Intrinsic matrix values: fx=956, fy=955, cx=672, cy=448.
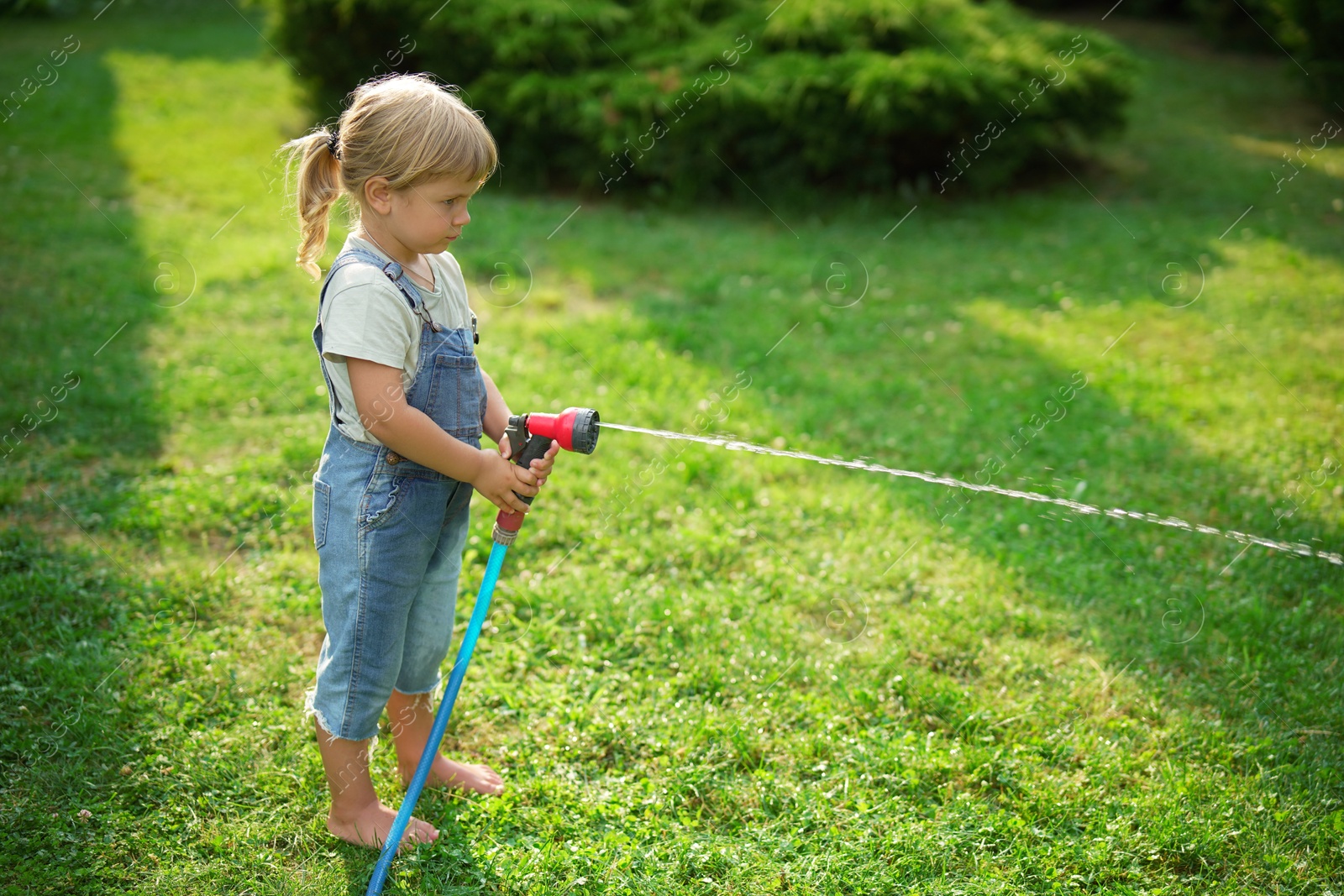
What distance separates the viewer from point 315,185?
215cm

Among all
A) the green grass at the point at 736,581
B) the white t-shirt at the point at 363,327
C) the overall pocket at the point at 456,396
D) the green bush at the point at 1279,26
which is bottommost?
the green grass at the point at 736,581

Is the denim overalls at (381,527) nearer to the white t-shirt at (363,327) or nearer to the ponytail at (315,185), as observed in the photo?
the white t-shirt at (363,327)

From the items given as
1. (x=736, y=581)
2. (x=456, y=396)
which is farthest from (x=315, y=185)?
(x=736, y=581)

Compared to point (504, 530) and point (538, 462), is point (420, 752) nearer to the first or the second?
point (504, 530)

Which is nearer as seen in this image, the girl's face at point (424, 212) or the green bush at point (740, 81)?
the girl's face at point (424, 212)

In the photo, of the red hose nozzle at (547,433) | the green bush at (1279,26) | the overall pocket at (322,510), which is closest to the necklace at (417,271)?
the red hose nozzle at (547,433)

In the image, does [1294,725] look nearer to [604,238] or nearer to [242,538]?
[242,538]

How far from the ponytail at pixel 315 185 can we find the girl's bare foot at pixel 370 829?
1.32m

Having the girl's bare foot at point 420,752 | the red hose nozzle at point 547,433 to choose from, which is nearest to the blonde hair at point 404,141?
the red hose nozzle at point 547,433

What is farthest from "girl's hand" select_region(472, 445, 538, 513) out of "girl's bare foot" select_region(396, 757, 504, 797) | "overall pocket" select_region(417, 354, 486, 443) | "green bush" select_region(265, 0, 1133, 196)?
"green bush" select_region(265, 0, 1133, 196)

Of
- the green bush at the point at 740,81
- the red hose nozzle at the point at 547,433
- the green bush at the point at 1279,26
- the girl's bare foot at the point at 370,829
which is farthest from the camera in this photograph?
the green bush at the point at 1279,26

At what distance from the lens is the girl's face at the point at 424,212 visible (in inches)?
79.1

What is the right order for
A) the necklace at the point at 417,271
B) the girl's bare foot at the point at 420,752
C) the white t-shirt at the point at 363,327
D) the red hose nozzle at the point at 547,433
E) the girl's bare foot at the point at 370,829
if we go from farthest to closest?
1. the girl's bare foot at the point at 420,752
2. the girl's bare foot at the point at 370,829
3. the red hose nozzle at the point at 547,433
4. the necklace at the point at 417,271
5. the white t-shirt at the point at 363,327

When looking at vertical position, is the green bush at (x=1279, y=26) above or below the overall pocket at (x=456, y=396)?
below
